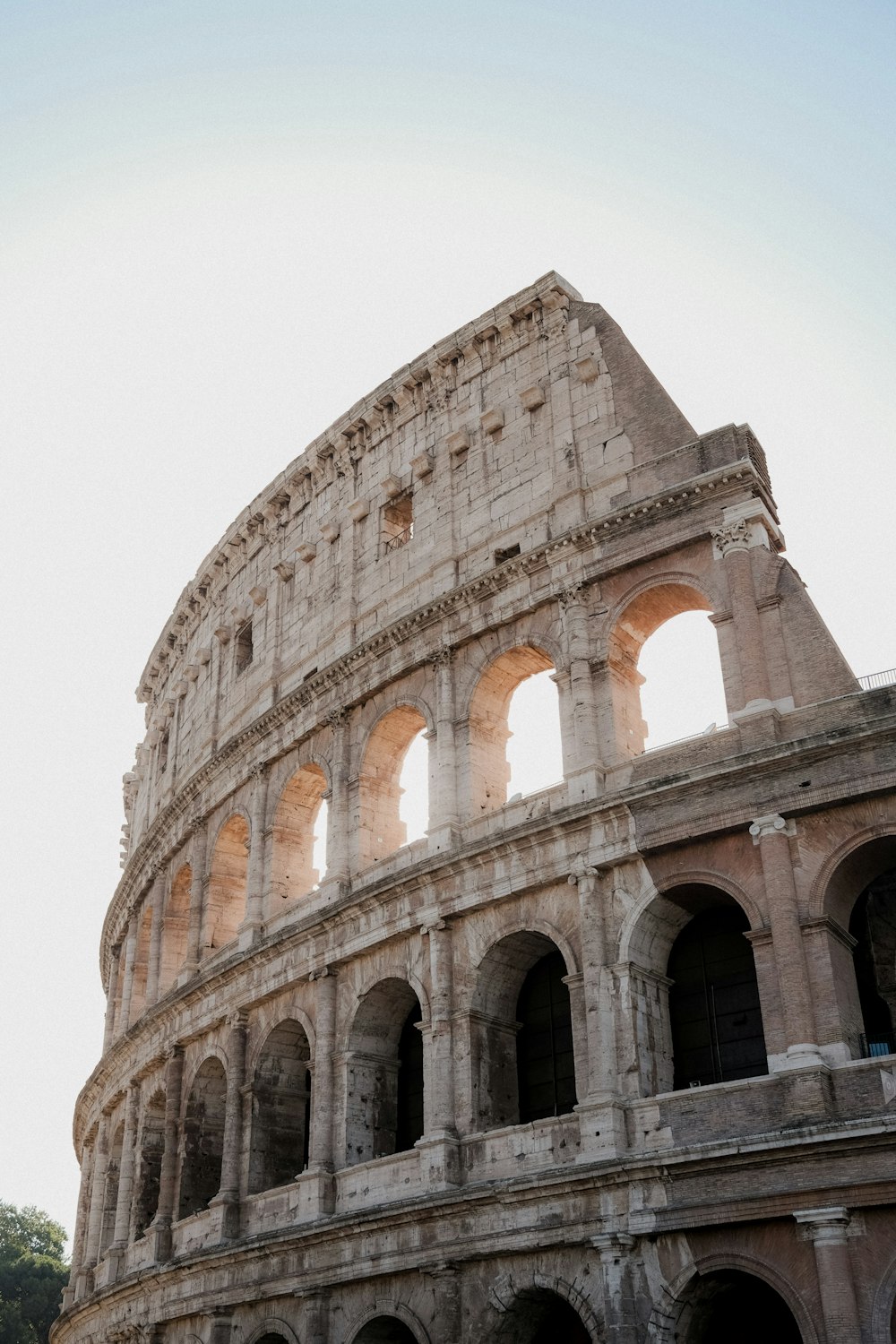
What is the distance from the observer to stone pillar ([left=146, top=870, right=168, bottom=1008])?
27.3m

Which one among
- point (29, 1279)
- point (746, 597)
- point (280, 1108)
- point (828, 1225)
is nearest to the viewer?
point (828, 1225)

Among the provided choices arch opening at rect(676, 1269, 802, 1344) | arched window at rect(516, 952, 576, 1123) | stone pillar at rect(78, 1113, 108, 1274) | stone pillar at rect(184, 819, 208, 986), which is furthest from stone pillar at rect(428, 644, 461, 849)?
stone pillar at rect(78, 1113, 108, 1274)

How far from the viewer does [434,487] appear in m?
23.5

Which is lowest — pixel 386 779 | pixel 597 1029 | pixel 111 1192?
pixel 597 1029

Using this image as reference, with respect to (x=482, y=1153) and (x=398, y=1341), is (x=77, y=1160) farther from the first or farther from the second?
(x=482, y=1153)

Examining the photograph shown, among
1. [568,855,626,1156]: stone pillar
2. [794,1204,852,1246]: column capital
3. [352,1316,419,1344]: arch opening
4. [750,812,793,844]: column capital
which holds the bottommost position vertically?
[352,1316,419,1344]: arch opening

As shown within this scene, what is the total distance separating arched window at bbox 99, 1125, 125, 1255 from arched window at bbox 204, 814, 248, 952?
4.88 meters

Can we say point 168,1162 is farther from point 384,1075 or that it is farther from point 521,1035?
point 521,1035

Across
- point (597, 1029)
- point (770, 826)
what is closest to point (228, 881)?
point (597, 1029)

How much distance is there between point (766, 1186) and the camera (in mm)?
14352

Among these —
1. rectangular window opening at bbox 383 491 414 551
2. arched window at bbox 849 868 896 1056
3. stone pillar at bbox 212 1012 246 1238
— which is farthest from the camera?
rectangular window opening at bbox 383 491 414 551

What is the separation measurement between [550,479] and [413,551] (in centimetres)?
297

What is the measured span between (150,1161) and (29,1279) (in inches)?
1347

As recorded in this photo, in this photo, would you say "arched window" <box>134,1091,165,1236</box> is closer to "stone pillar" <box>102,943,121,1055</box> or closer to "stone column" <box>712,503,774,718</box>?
"stone pillar" <box>102,943,121,1055</box>
